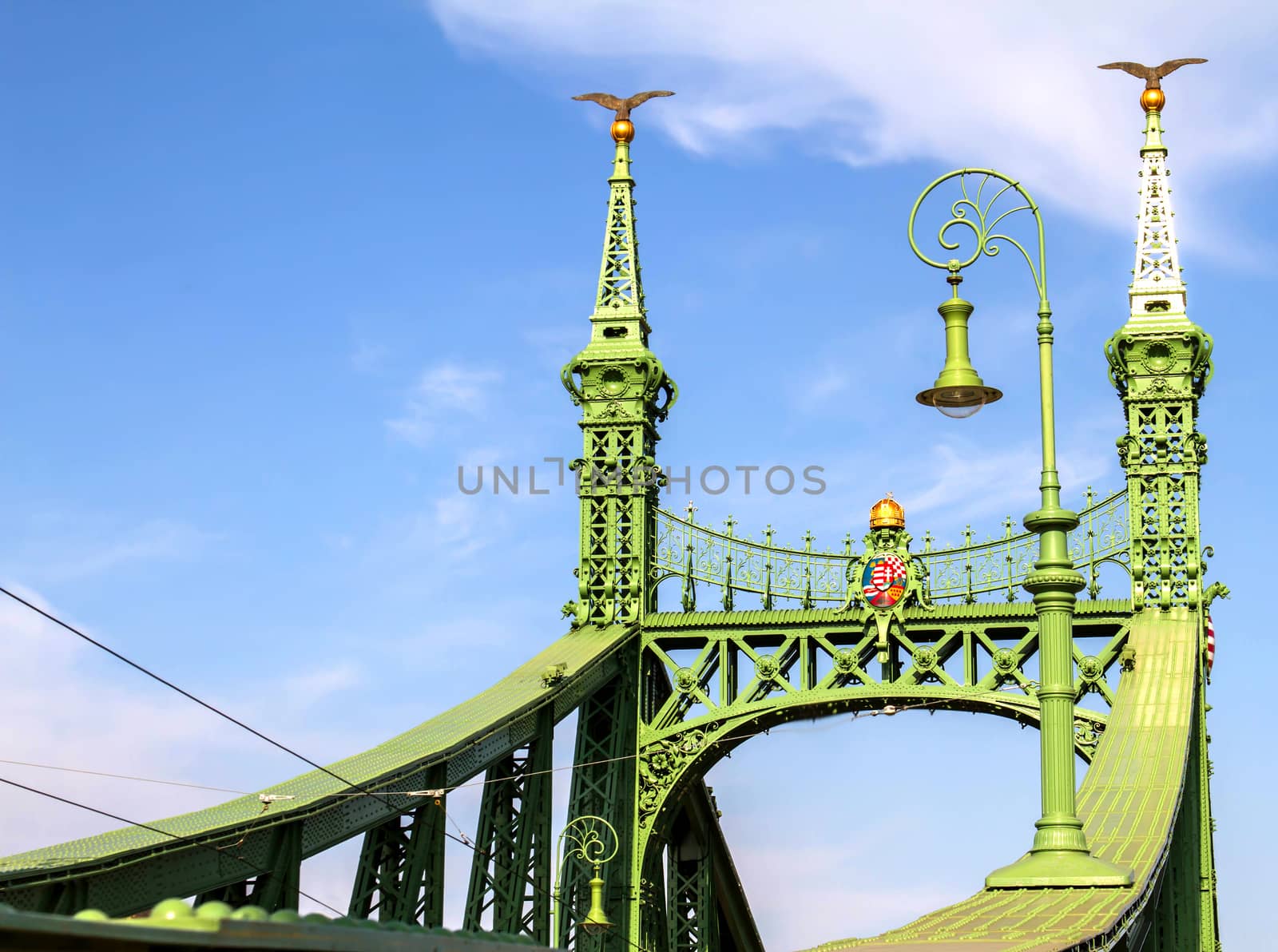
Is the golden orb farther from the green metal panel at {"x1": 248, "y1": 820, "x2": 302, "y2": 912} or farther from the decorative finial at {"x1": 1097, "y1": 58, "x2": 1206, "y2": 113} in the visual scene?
the green metal panel at {"x1": 248, "y1": 820, "x2": 302, "y2": 912}

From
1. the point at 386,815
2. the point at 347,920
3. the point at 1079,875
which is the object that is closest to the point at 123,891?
the point at 386,815

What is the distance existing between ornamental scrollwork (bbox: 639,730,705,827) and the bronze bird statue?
14665 millimetres

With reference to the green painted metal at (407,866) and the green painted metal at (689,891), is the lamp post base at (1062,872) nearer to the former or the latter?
the green painted metal at (407,866)

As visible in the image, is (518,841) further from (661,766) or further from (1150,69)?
(1150,69)

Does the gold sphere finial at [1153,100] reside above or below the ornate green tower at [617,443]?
above

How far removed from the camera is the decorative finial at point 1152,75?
37.9m

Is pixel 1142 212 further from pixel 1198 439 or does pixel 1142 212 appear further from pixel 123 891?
pixel 123 891

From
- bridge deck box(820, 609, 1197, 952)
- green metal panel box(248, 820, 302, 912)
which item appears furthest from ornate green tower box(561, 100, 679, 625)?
green metal panel box(248, 820, 302, 912)

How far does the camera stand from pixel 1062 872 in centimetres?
2027

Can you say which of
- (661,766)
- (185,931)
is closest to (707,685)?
(661,766)

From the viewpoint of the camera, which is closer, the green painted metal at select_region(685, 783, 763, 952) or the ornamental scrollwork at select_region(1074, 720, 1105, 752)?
the ornamental scrollwork at select_region(1074, 720, 1105, 752)

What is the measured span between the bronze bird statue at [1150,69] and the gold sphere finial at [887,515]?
9078mm

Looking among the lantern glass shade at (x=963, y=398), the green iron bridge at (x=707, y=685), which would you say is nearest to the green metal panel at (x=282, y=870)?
the green iron bridge at (x=707, y=685)

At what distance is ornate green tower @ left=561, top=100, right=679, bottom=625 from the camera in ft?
126
